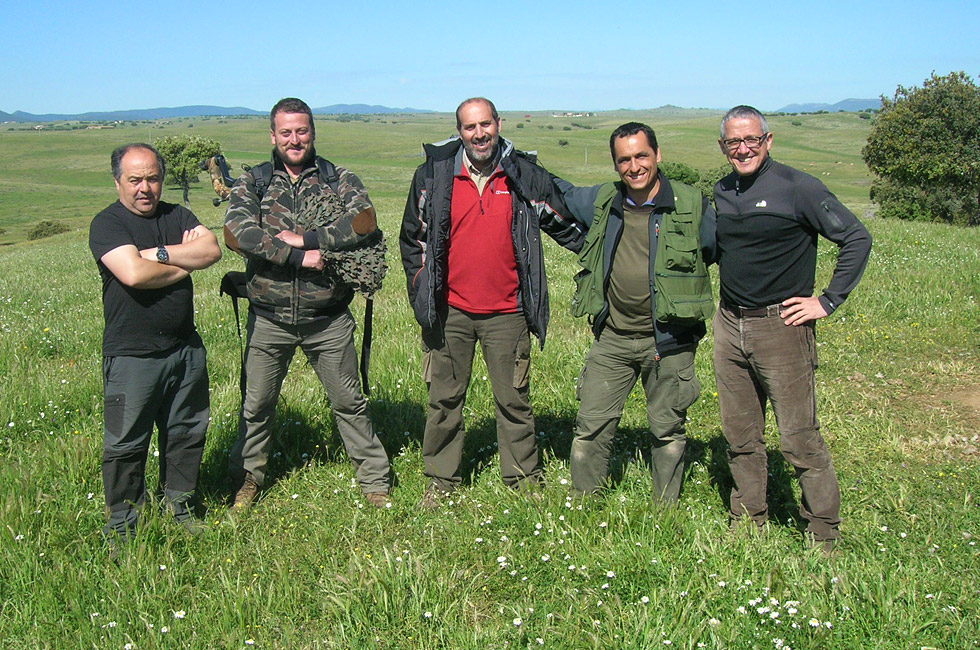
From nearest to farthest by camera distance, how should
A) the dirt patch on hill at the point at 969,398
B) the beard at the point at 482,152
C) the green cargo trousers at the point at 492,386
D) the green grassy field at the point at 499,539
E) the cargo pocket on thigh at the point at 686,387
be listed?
the green grassy field at the point at 499,539
the cargo pocket on thigh at the point at 686,387
the beard at the point at 482,152
the green cargo trousers at the point at 492,386
the dirt patch on hill at the point at 969,398

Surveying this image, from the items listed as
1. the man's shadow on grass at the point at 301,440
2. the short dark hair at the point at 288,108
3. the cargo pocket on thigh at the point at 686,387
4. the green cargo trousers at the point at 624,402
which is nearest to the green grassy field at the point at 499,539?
the man's shadow on grass at the point at 301,440

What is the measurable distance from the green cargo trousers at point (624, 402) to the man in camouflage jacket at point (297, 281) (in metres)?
1.45

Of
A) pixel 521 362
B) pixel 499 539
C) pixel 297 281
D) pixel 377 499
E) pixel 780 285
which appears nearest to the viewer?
pixel 780 285

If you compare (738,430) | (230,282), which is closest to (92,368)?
(230,282)

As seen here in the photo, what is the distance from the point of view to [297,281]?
185 inches

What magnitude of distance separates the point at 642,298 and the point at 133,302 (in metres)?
3.02

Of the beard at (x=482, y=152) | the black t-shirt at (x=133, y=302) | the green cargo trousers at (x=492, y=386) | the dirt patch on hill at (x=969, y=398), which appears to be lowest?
the dirt patch on hill at (x=969, y=398)

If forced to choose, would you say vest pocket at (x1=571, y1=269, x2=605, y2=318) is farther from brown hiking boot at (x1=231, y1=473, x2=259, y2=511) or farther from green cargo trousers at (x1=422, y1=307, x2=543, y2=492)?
brown hiking boot at (x1=231, y1=473, x2=259, y2=511)

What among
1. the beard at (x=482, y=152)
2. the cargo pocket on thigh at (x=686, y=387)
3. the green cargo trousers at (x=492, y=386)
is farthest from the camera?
the green cargo trousers at (x=492, y=386)

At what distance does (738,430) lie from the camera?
175 inches

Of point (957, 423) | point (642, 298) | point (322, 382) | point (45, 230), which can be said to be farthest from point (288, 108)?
point (45, 230)

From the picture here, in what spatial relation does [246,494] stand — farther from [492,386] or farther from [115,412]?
[492,386]

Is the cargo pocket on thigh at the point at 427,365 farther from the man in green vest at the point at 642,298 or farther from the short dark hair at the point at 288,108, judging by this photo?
the short dark hair at the point at 288,108

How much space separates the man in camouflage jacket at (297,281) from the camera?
4617 mm
